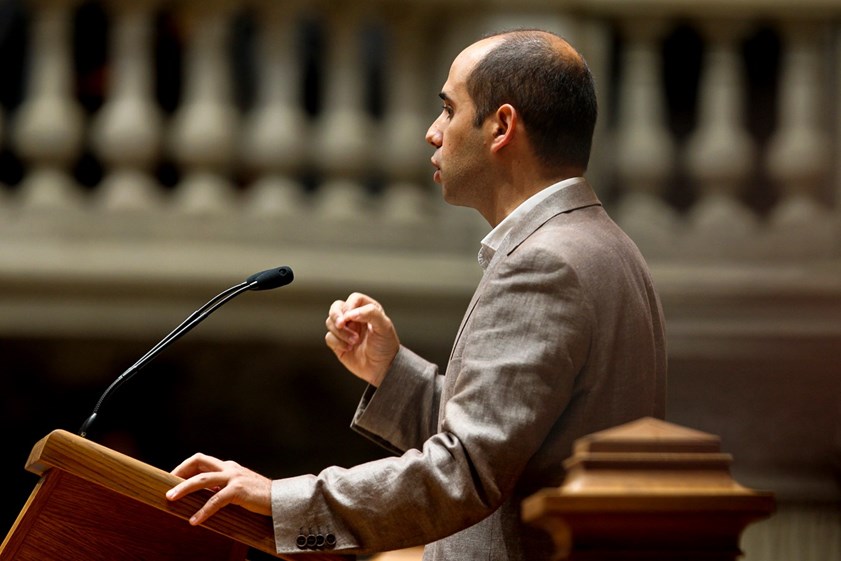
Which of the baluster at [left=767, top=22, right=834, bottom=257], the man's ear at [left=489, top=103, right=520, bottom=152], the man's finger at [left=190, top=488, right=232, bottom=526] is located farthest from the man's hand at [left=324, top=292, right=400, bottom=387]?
the baluster at [left=767, top=22, right=834, bottom=257]

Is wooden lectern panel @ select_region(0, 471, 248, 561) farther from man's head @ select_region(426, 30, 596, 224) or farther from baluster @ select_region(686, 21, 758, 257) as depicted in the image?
baluster @ select_region(686, 21, 758, 257)

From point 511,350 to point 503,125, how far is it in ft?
1.49

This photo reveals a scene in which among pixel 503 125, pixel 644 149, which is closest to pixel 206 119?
pixel 644 149

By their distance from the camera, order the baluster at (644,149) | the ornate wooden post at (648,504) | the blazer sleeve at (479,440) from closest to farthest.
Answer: the ornate wooden post at (648,504) < the blazer sleeve at (479,440) < the baluster at (644,149)

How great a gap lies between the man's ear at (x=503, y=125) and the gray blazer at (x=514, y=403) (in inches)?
5.7

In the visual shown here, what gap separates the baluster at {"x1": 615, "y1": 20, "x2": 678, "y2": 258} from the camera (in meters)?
5.05

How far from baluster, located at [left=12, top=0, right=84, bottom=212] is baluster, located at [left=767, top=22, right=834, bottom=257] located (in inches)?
93.4

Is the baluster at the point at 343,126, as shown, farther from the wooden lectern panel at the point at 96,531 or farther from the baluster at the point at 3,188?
the wooden lectern panel at the point at 96,531

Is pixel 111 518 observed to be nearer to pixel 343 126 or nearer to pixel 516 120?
pixel 516 120

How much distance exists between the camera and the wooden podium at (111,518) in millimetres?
2270

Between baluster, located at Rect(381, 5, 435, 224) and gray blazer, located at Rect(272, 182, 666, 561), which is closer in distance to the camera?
gray blazer, located at Rect(272, 182, 666, 561)

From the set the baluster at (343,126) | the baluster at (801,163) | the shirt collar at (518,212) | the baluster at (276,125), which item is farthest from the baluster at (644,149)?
the shirt collar at (518,212)

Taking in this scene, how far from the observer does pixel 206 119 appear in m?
4.97

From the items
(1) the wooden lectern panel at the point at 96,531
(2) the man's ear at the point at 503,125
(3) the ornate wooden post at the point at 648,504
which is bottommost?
(1) the wooden lectern panel at the point at 96,531
